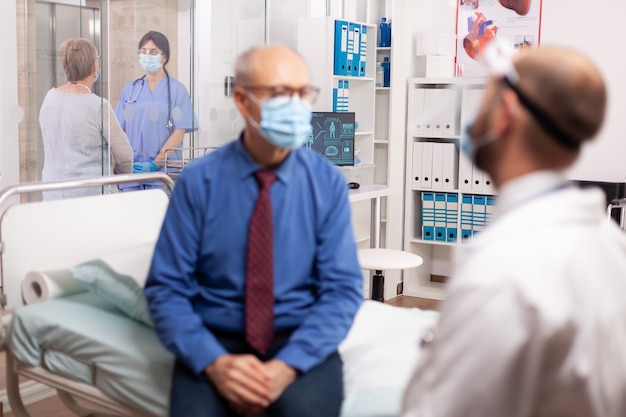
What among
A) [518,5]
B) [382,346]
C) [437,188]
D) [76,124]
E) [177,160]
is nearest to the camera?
[382,346]

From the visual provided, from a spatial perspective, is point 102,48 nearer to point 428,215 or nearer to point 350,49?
point 350,49

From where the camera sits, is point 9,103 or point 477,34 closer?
point 9,103

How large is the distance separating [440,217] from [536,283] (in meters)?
4.29

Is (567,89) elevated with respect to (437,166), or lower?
elevated

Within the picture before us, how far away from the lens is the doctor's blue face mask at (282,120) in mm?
1998

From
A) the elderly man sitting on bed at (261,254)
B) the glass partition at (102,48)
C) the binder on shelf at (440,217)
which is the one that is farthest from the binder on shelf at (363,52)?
the elderly man sitting on bed at (261,254)

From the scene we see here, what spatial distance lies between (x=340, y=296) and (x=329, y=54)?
3271mm

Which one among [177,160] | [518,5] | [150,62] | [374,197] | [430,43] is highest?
[518,5]

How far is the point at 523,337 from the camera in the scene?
47.4 inches

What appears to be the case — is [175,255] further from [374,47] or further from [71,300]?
[374,47]

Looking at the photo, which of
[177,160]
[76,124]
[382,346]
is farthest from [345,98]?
[382,346]

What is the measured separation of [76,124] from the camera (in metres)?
3.86

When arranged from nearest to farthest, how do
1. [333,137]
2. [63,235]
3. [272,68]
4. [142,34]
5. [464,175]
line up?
[272,68] → [63,235] → [142,34] → [333,137] → [464,175]

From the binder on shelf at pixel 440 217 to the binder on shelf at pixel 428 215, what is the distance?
3 cm
